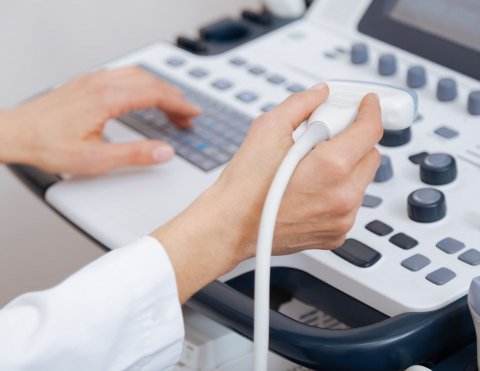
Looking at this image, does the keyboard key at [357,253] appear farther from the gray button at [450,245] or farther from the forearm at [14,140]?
the forearm at [14,140]

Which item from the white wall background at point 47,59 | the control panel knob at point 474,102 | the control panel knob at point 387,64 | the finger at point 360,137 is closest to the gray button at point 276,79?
the control panel knob at point 387,64

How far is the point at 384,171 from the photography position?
80 centimetres

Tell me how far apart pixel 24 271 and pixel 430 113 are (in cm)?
79

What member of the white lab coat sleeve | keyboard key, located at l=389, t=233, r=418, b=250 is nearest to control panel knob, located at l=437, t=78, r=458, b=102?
keyboard key, located at l=389, t=233, r=418, b=250

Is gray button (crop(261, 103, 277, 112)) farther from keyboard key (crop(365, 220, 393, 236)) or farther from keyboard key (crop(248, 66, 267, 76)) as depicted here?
keyboard key (crop(365, 220, 393, 236))

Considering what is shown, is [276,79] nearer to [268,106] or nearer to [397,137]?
[268,106]

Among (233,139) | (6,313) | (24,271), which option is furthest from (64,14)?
(6,313)

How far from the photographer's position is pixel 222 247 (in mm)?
673

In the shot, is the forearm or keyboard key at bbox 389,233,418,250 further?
the forearm

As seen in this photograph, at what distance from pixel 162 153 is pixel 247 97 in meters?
0.14

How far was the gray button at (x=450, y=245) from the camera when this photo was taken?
0.71 m

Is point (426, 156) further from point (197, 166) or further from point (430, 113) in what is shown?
point (197, 166)

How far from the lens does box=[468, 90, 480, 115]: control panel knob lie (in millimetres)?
867

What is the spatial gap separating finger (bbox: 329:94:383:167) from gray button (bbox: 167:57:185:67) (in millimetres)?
425
